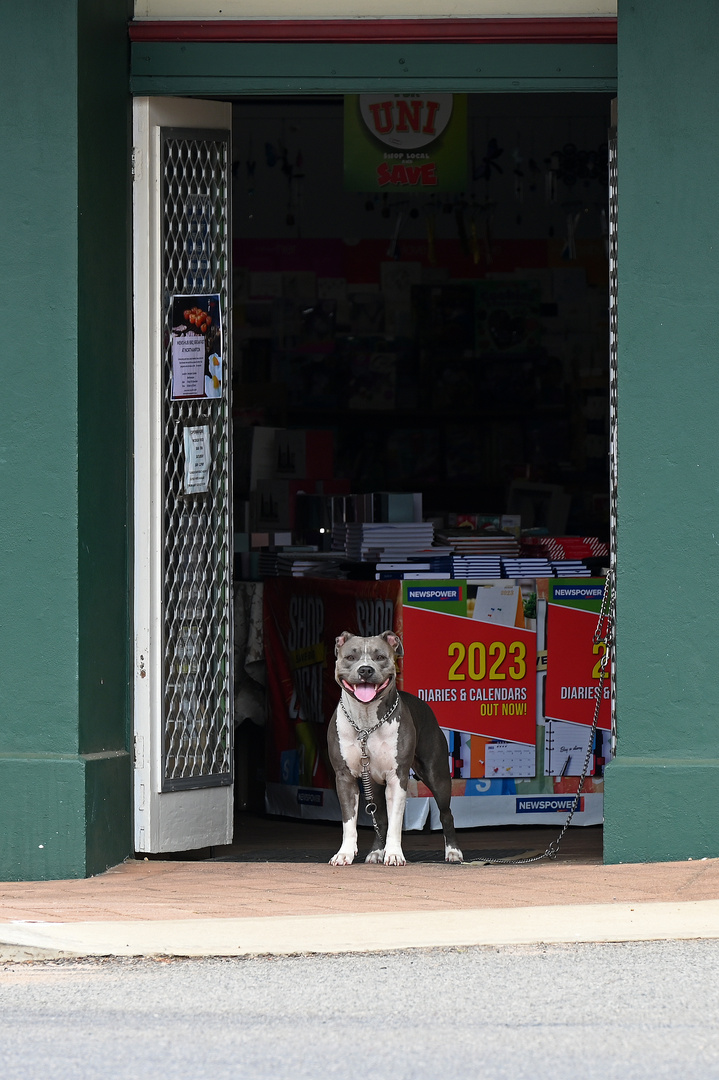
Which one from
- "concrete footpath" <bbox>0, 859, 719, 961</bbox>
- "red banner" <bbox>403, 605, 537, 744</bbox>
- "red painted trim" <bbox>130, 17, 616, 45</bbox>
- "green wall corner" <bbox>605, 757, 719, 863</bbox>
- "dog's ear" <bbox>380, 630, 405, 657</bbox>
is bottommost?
→ "concrete footpath" <bbox>0, 859, 719, 961</bbox>

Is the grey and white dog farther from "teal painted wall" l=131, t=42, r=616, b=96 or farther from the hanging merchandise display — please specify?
the hanging merchandise display

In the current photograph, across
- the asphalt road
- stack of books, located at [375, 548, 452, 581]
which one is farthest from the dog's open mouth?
the asphalt road

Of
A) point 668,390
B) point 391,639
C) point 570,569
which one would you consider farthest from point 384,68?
point 570,569

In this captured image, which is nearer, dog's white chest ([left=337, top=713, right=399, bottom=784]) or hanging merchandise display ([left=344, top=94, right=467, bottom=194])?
dog's white chest ([left=337, top=713, right=399, bottom=784])

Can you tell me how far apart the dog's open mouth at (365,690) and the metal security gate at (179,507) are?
2.50 feet

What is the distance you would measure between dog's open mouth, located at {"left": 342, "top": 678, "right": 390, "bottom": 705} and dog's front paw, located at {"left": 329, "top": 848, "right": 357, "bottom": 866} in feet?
2.50

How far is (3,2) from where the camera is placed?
784 centimetres

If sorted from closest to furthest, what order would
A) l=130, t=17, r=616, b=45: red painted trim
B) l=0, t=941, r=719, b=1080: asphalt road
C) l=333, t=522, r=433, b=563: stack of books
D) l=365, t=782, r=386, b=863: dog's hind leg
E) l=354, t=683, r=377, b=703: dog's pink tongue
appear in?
l=0, t=941, r=719, b=1080: asphalt road → l=130, t=17, r=616, b=45: red painted trim → l=354, t=683, r=377, b=703: dog's pink tongue → l=365, t=782, r=386, b=863: dog's hind leg → l=333, t=522, r=433, b=563: stack of books

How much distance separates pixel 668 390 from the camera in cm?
779

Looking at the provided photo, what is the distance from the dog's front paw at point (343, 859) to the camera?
27.7 feet

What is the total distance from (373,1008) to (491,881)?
241cm

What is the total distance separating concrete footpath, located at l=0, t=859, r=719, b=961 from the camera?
21.0 feet

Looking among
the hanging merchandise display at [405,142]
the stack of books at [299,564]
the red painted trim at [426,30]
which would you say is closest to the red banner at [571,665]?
the stack of books at [299,564]

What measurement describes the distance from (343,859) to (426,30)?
13.1 feet
